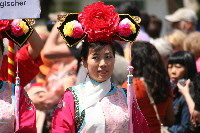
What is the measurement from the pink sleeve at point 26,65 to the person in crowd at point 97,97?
2.18 feet

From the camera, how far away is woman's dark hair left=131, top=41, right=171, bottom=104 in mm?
6582

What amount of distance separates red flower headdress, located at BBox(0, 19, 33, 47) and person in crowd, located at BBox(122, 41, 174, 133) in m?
1.44

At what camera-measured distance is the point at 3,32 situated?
17.7ft

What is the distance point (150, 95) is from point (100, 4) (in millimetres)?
1449

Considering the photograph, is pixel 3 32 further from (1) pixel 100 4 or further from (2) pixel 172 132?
(2) pixel 172 132

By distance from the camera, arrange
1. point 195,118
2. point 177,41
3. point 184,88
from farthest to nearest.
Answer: point 177,41 < point 184,88 < point 195,118

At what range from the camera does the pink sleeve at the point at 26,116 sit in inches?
205

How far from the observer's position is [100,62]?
5.36m

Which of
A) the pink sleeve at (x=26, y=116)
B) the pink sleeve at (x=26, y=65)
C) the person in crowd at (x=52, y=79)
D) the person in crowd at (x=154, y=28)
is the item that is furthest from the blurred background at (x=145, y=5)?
the pink sleeve at (x=26, y=116)

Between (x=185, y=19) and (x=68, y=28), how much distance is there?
17.6ft

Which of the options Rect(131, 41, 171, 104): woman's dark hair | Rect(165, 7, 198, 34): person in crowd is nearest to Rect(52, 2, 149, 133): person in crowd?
Rect(131, 41, 171, 104): woman's dark hair

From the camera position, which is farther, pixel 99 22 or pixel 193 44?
pixel 193 44

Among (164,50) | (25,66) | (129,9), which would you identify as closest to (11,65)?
(25,66)

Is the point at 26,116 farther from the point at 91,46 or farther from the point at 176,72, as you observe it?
the point at 176,72
